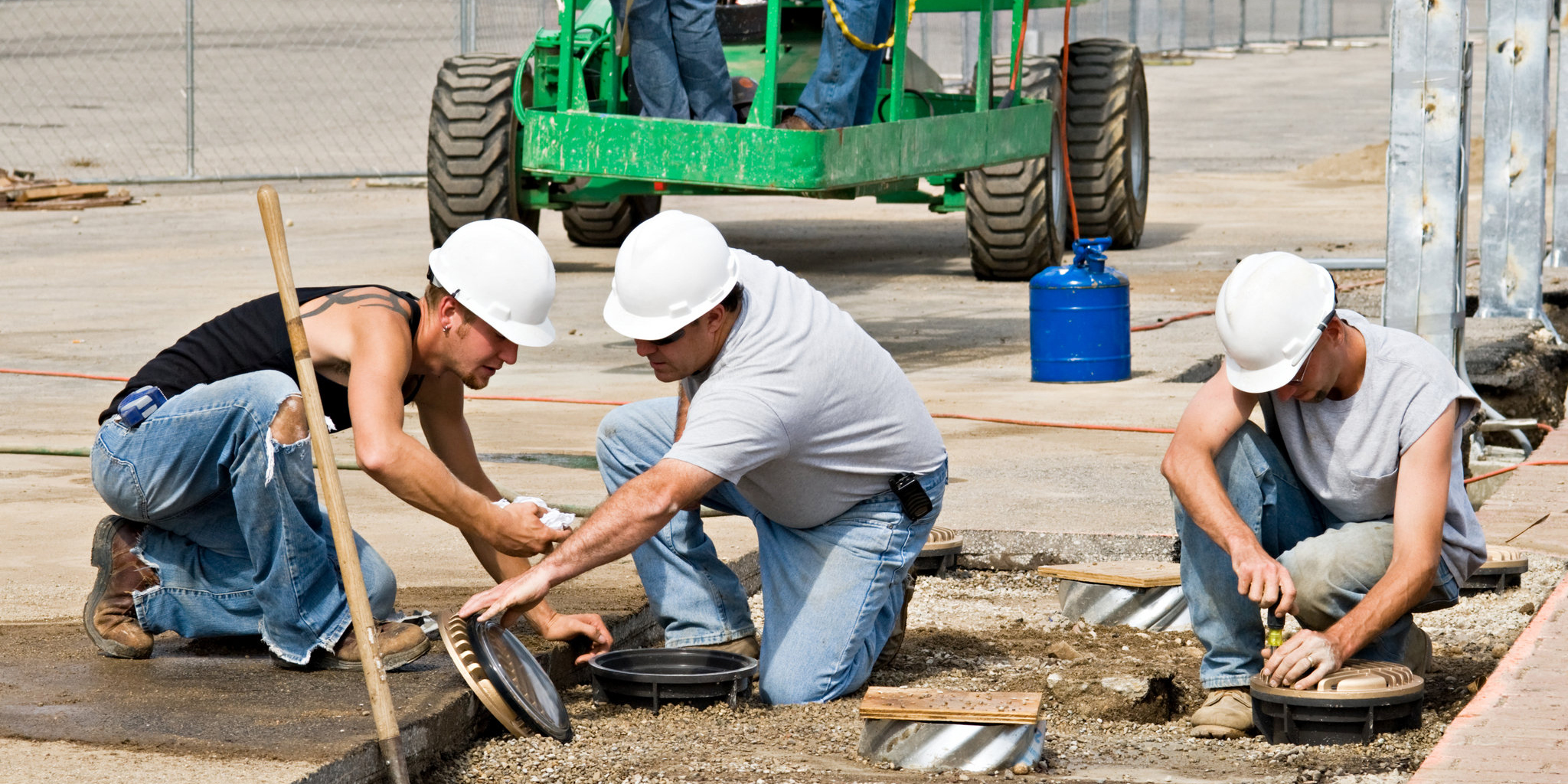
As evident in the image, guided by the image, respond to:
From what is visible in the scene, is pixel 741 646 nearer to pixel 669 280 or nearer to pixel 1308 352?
pixel 669 280

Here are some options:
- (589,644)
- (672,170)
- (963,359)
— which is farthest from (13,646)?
(963,359)

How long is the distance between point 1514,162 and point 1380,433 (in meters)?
5.94

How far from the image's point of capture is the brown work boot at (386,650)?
403cm

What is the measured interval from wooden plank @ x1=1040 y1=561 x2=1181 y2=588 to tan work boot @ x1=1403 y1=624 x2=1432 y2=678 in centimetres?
75

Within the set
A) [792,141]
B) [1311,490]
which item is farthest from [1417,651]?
[792,141]

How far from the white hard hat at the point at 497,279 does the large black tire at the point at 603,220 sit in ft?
31.8

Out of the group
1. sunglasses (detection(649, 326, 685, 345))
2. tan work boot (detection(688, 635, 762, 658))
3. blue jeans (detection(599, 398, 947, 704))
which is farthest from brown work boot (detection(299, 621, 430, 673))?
sunglasses (detection(649, 326, 685, 345))

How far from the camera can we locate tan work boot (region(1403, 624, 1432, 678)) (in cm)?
417

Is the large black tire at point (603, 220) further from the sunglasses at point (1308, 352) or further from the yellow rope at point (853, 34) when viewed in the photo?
the sunglasses at point (1308, 352)

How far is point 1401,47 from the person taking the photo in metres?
6.62

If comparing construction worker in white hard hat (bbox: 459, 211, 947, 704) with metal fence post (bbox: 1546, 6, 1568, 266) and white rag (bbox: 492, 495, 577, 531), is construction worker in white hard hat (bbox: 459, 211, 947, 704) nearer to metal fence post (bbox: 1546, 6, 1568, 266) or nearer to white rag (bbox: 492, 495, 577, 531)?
white rag (bbox: 492, 495, 577, 531)

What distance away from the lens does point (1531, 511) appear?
5.90m

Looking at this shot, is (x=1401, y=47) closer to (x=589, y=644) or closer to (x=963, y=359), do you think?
(x=963, y=359)

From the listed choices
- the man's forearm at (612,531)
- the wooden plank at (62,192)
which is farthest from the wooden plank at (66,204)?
the man's forearm at (612,531)
